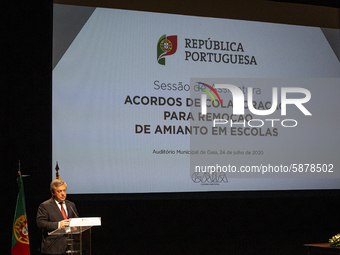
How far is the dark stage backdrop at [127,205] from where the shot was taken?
5.17 meters

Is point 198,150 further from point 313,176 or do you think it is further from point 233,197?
point 313,176

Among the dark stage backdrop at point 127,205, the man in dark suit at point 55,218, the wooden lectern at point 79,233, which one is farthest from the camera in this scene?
the dark stage backdrop at point 127,205

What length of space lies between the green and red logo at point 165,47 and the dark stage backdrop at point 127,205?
156cm

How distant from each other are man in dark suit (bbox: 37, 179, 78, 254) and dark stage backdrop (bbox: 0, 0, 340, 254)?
80.6 inches

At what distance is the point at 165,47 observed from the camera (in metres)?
5.86

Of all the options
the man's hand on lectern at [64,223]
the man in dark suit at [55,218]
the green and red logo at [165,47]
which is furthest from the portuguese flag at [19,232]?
the green and red logo at [165,47]

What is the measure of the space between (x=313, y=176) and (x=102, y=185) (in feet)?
11.2

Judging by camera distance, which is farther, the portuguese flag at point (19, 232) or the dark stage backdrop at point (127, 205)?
the dark stage backdrop at point (127, 205)

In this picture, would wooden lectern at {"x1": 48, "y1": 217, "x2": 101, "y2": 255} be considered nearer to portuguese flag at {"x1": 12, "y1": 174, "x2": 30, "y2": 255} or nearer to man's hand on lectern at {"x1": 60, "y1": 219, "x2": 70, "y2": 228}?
man's hand on lectern at {"x1": 60, "y1": 219, "x2": 70, "y2": 228}

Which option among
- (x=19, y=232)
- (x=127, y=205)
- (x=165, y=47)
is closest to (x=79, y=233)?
(x=19, y=232)

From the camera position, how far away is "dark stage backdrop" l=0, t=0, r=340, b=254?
17.0ft

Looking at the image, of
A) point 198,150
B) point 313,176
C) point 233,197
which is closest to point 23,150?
point 198,150

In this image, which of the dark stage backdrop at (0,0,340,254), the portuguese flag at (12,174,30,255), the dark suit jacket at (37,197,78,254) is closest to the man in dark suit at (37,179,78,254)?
the dark suit jacket at (37,197,78,254)

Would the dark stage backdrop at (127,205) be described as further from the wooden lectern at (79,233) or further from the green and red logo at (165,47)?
the wooden lectern at (79,233)
